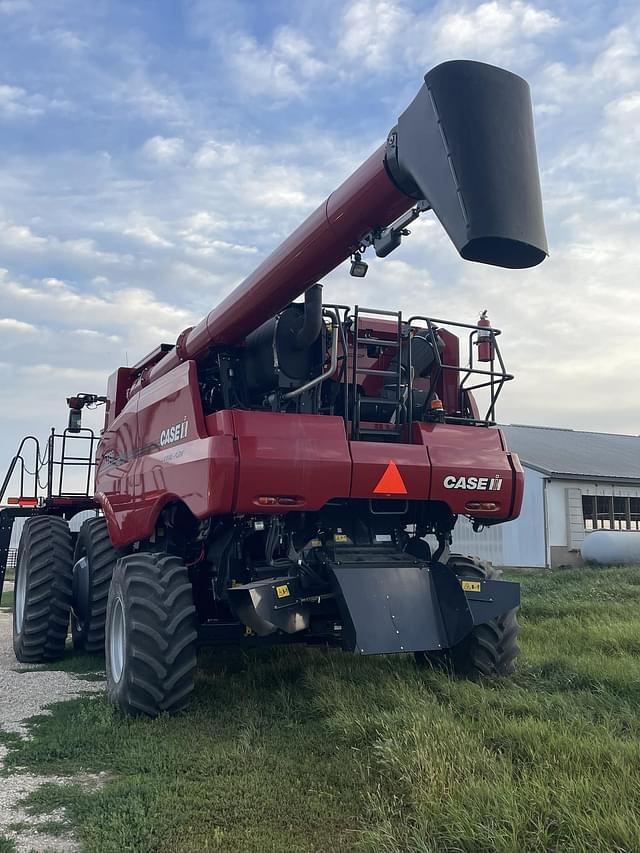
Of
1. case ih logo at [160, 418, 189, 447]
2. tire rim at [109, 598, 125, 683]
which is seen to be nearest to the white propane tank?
case ih logo at [160, 418, 189, 447]

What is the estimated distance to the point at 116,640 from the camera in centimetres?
609

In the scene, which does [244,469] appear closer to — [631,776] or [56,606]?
[631,776]

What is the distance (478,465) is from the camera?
6152mm

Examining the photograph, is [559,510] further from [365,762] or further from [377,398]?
[365,762]

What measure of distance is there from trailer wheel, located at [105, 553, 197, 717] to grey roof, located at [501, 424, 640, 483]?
16.3 meters

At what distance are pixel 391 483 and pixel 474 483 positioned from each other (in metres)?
0.75

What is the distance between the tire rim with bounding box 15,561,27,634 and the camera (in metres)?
8.48

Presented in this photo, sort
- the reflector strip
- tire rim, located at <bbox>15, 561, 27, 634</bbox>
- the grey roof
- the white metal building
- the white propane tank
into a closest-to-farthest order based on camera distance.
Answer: tire rim, located at <bbox>15, 561, 27, 634</bbox> < the reflector strip < the white propane tank < the white metal building < the grey roof

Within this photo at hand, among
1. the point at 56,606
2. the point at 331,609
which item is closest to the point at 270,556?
the point at 331,609

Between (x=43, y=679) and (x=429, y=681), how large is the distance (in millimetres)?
3780

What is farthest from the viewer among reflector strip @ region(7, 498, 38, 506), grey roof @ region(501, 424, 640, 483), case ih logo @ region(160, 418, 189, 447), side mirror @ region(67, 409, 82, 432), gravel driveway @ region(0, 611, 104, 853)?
grey roof @ region(501, 424, 640, 483)

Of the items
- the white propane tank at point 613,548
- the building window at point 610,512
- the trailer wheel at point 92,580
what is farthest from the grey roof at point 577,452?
the trailer wheel at point 92,580

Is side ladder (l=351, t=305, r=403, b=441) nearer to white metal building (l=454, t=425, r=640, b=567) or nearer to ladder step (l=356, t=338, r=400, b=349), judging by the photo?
ladder step (l=356, t=338, r=400, b=349)

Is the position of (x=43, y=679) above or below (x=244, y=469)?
below
